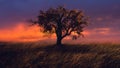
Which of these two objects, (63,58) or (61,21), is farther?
(61,21)

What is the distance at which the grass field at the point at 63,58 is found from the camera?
40.0 meters

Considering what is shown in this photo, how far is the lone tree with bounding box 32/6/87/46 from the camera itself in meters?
60.9

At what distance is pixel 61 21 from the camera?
61344mm

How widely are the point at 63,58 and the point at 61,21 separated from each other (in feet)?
59.0

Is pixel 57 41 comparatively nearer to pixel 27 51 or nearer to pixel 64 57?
pixel 27 51

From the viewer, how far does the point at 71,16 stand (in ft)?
203

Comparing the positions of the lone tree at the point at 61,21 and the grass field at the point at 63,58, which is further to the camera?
the lone tree at the point at 61,21

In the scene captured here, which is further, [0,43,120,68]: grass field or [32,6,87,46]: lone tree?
[32,6,87,46]: lone tree

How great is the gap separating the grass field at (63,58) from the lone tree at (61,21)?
6489 mm

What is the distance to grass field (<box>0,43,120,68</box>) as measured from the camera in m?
40.0

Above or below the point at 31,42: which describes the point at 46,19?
above

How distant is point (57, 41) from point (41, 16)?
6096 mm

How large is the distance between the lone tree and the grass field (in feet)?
21.3

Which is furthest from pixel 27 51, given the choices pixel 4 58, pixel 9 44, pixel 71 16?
pixel 71 16
